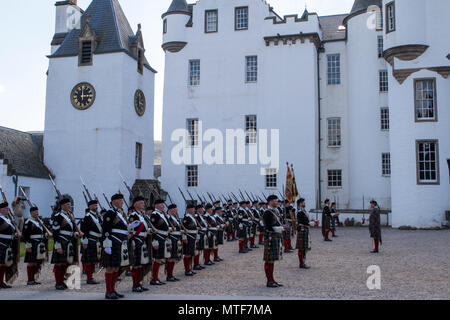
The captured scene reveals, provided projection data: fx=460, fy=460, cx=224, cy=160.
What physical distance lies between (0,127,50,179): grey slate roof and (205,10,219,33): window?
15.4m

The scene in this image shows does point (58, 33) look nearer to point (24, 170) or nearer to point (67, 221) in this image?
point (24, 170)

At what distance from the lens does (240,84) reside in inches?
1316

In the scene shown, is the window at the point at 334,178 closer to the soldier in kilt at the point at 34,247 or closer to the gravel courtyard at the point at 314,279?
the gravel courtyard at the point at 314,279

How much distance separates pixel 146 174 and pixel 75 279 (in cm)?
2389

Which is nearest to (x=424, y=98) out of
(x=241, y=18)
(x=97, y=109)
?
(x=241, y=18)

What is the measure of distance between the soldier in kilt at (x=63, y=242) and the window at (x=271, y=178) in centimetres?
2172

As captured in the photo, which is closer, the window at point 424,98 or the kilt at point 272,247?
the kilt at point 272,247

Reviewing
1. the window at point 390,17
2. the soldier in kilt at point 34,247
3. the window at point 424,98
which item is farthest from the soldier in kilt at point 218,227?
the window at point 390,17

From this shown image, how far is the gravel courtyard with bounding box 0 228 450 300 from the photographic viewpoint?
982cm

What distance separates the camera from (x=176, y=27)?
114 ft

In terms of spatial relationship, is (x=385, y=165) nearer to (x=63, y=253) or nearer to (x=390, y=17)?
(x=390, y=17)

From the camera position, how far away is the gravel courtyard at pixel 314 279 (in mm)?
9820

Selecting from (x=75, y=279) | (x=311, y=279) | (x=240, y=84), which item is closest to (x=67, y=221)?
(x=75, y=279)
